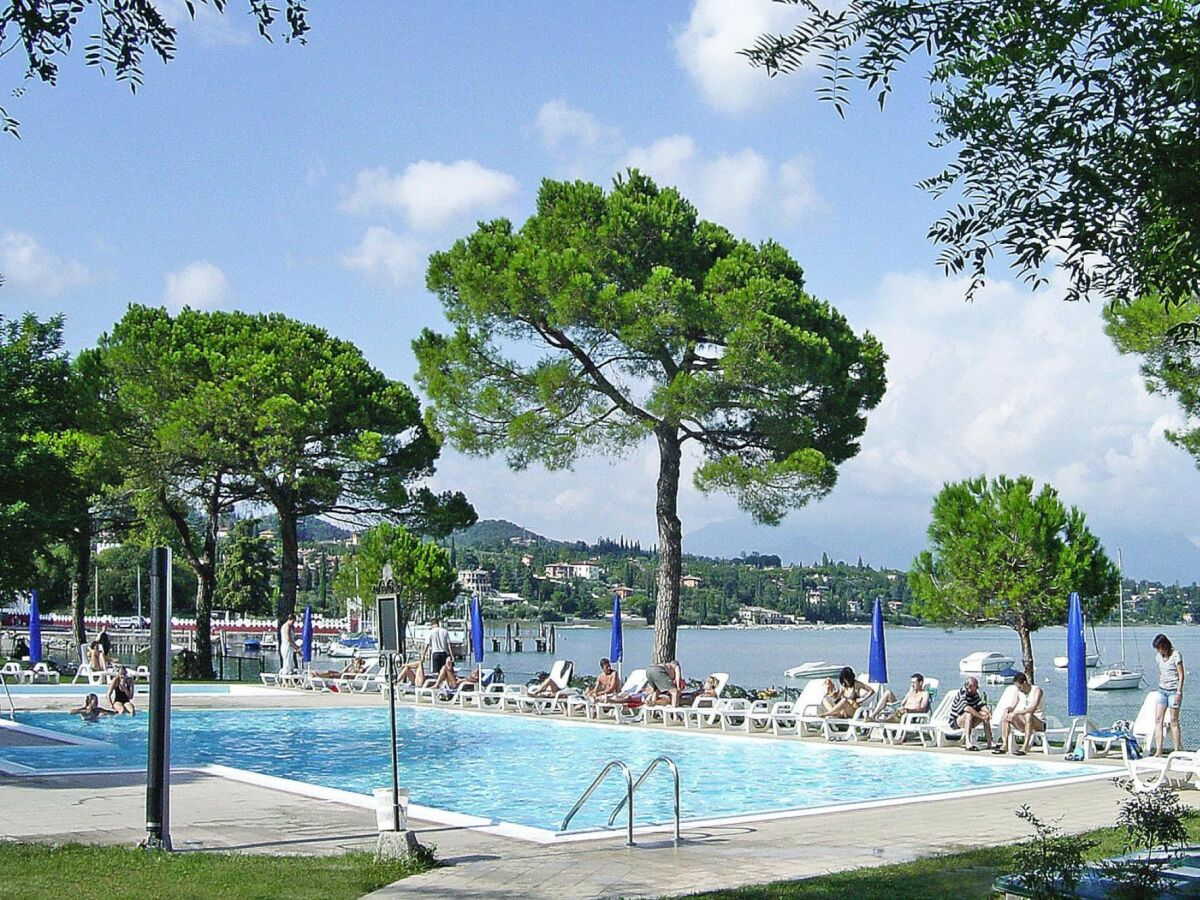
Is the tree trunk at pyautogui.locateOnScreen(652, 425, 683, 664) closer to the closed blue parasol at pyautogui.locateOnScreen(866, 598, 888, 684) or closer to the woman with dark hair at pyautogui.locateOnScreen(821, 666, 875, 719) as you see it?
the closed blue parasol at pyautogui.locateOnScreen(866, 598, 888, 684)

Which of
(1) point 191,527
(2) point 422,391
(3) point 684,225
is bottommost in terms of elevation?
(1) point 191,527

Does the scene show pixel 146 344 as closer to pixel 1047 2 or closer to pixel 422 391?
pixel 422 391

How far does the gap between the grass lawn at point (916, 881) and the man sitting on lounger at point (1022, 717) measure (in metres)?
7.07

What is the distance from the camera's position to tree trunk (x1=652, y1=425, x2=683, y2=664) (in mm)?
25484

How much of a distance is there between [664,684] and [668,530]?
4695mm

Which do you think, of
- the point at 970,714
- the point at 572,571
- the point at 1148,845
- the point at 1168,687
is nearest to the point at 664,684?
the point at 970,714

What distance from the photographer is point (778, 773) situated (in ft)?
50.5

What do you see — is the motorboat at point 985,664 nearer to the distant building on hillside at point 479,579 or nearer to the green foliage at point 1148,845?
the green foliage at point 1148,845

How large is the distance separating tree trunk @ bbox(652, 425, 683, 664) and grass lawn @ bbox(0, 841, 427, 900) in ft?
56.3

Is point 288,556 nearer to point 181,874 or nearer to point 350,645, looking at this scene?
point 181,874

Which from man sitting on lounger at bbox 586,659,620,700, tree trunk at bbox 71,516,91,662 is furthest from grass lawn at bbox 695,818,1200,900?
tree trunk at bbox 71,516,91,662

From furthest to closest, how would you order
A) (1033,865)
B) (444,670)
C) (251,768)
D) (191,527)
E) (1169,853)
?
(191,527), (444,670), (251,768), (1169,853), (1033,865)

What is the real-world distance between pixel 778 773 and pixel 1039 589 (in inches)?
720

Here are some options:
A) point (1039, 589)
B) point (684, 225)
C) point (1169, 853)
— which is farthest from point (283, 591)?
point (1169, 853)
